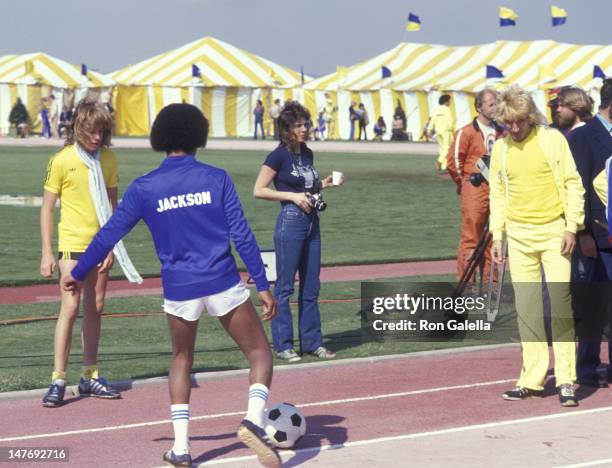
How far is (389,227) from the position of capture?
22.0 meters

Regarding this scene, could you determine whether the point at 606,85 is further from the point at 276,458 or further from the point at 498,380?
the point at 276,458

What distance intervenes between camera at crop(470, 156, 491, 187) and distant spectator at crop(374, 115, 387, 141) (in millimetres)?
46458

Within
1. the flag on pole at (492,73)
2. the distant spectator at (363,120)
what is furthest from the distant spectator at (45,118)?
the flag on pole at (492,73)

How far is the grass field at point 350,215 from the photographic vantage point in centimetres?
1784

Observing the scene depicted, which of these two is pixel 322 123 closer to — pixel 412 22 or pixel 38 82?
pixel 412 22

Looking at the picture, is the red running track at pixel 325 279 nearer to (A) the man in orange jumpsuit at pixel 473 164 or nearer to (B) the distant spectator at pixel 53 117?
(A) the man in orange jumpsuit at pixel 473 164

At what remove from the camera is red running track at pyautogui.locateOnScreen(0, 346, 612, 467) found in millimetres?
7188

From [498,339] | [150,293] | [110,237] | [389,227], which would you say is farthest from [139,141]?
[110,237]

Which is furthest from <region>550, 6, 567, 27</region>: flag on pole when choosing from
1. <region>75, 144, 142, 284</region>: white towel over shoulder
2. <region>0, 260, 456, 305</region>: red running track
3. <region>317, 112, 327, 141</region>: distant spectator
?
<region>75, 144, 142, 284</region>: white towel over shoulder

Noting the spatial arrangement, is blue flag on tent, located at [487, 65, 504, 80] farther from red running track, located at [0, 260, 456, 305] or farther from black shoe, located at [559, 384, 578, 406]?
black shoe, located at [559, 384, 578, 406]

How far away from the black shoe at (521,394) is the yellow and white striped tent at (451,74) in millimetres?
40269

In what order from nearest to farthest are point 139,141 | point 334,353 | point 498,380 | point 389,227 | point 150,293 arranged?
point 498,380 → point 334,353 → point 150,293 → point 389,227 → point 139,141

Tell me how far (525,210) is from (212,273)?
9.13ft

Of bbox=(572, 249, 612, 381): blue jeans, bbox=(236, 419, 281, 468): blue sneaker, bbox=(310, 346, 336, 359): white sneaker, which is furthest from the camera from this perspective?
bbox=(310, 346, 336, 359): white sneaker
